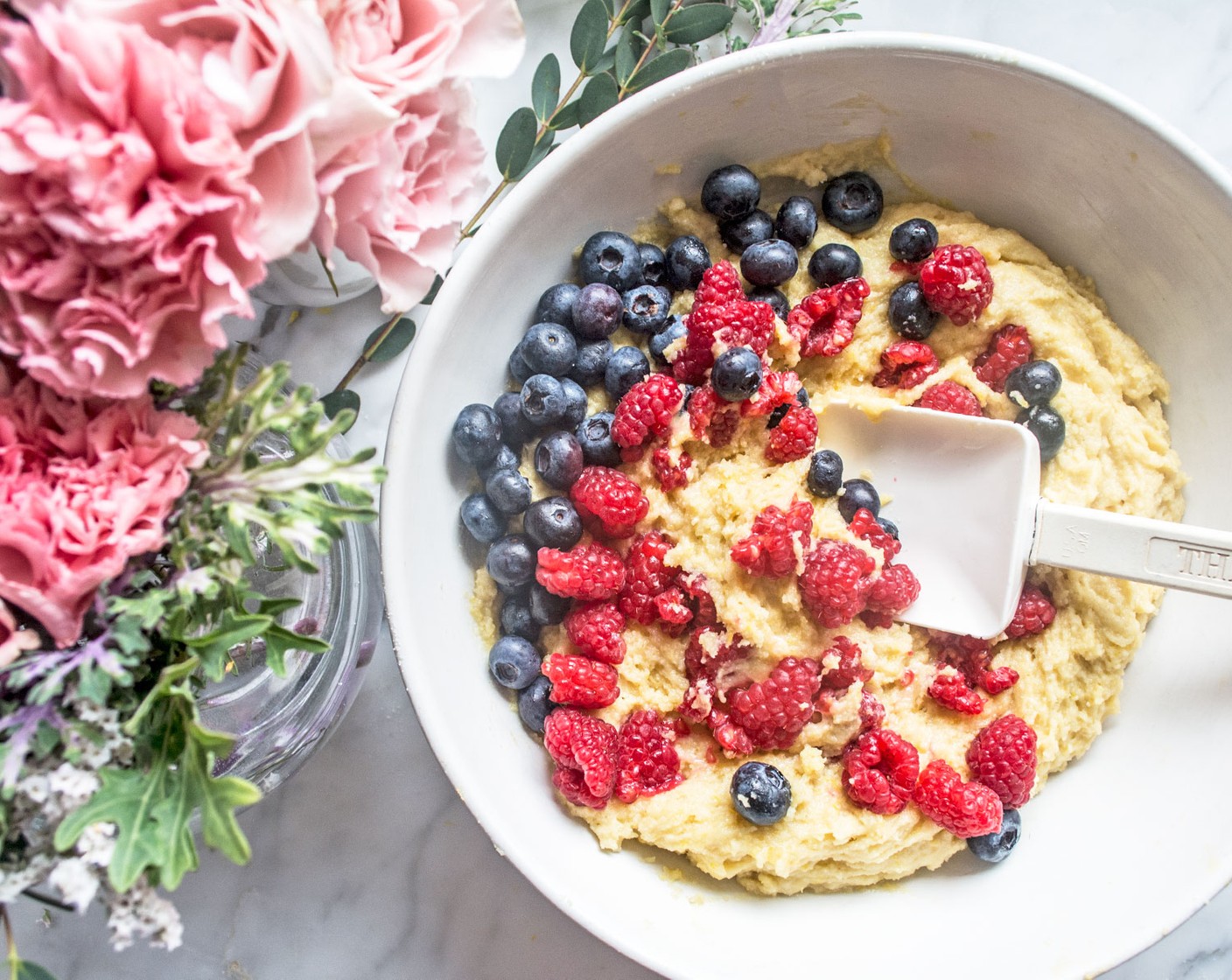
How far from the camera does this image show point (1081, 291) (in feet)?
6.12

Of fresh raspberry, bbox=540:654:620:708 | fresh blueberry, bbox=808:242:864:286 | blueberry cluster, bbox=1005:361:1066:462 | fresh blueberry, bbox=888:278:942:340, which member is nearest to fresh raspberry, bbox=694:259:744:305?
fresh blueberry, bbox=808:242:864:286

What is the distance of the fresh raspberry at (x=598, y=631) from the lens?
167cm

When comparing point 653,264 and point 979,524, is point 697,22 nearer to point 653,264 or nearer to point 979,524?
point 653,264

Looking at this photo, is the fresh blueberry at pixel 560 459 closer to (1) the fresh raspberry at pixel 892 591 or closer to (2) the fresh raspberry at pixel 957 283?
(1) the fresh raspberry at pixel 892 591

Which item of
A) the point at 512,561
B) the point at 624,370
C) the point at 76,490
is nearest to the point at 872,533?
the point at 624,370

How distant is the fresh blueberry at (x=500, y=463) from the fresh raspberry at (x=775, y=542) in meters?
0.38

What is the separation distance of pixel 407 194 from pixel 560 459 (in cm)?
60

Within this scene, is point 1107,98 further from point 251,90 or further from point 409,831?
point 409,831

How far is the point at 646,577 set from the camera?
169cm

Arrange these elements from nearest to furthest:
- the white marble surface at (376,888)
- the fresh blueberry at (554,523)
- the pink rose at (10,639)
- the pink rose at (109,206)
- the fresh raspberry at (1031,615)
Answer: the pink rose at (109,206)
the pink rose at (10,639)
the fresh blueberry at (554,523)
the fresh raspberry at (1031,615)
the white marble surface at (376,888)

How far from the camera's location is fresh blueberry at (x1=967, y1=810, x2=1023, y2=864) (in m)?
1.71

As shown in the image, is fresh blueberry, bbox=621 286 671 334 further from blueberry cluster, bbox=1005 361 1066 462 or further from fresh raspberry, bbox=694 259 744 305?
blueberry cluster, bbox=1005 361 1066 462

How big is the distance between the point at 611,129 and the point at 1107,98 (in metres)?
0.74

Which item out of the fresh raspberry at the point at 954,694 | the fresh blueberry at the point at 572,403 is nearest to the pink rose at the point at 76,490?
the fresh blueberry at the point at 572,403
